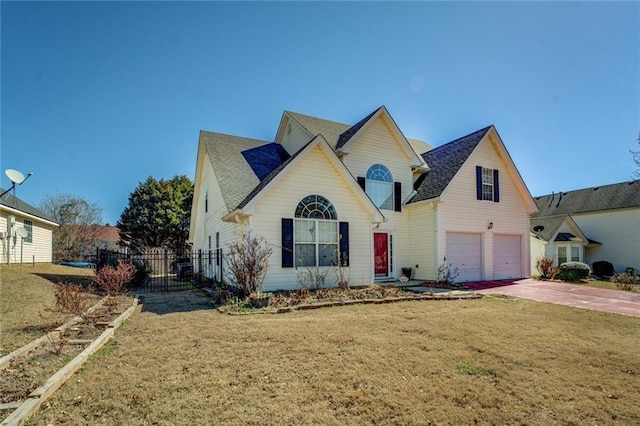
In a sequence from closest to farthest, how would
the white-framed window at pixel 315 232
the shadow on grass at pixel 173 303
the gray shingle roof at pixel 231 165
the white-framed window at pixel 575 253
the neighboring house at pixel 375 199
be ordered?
the shadow on grass at pixel 173 303 < the white-framed window at pixel 315 232 < the neighboring house at pixel 375 199 < the gray shingle roof at pixel 231 165 < the white-framed window at pixel 575 253

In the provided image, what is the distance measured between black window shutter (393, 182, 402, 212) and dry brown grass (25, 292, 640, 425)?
30.2 feet

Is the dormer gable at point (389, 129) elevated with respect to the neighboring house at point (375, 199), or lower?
elevated

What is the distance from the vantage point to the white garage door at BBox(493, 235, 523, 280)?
16938 mm

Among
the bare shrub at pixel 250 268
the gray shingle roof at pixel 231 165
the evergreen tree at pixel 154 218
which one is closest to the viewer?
the bare shrub at pixel 250 268

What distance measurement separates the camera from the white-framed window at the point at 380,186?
52.5 ft

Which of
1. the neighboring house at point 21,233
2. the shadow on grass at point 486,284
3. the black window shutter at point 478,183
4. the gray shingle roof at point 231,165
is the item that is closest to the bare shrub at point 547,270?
the shadow on grass at point 486,284

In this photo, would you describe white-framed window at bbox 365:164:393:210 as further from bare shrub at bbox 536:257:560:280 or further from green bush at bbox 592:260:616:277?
green bush at bbox 592:260:616:277

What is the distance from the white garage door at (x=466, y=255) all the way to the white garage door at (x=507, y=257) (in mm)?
1166

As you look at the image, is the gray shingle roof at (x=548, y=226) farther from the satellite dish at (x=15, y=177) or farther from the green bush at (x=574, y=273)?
the satellite dish at (x=15, y=177)

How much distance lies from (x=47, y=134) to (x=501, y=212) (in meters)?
22.3

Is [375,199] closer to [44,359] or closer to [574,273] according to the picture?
[574,273]

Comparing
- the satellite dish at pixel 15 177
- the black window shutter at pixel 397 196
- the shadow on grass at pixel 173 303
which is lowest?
the shadow on grass at pixel 173 303

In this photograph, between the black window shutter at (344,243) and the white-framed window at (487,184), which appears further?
the white-framed window at (487,184)

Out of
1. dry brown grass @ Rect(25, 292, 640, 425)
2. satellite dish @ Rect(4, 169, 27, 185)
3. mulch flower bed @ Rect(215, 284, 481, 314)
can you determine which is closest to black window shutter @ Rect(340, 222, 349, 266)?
mulch flower bed @ Rect(215, 284, 481, 314)
